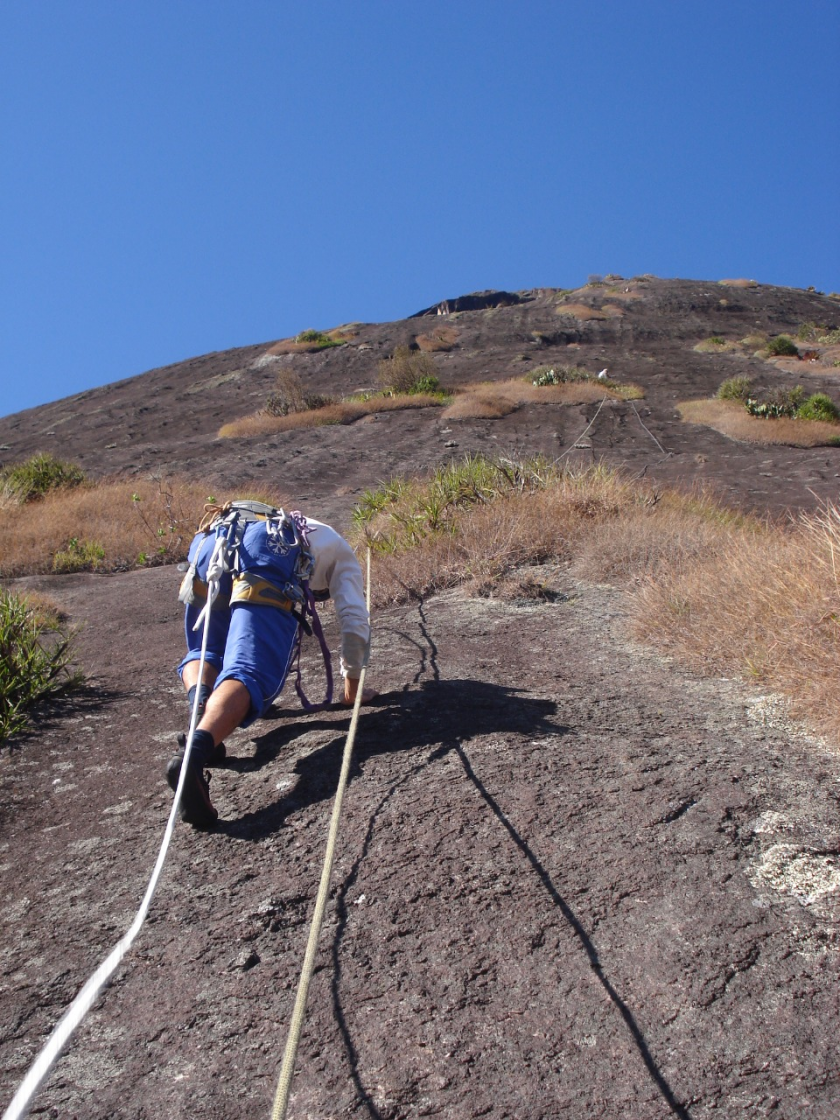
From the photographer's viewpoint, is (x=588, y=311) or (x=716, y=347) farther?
(x=588, y=311)

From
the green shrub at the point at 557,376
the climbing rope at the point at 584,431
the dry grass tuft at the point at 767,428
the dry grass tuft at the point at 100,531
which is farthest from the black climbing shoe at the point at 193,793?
the green shrub at the point at 557,376

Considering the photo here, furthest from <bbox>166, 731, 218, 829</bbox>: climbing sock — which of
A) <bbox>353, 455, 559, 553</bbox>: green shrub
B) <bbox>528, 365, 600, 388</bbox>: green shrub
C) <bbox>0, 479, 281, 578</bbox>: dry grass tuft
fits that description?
<bbox>528, 365, 600, 388</bbox>: green shrub

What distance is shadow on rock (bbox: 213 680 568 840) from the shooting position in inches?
112

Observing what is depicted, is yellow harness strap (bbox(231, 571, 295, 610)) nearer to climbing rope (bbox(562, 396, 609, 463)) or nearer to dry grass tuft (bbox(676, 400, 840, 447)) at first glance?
climbing rope (bbox(562, 396, 609, 463))

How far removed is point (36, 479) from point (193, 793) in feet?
42.1

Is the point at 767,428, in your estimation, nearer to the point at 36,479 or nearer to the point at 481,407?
the point at 481,407

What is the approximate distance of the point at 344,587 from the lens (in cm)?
357

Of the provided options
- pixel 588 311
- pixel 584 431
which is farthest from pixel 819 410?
pixel 588 311

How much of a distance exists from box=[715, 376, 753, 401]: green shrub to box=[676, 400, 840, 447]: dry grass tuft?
152 centimetres

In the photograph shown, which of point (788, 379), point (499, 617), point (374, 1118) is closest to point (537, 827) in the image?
point (374, 1118)

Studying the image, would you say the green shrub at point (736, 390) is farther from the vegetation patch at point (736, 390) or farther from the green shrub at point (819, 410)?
the green shrub at point (819, 410)

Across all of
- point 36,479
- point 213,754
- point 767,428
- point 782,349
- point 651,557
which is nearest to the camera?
point 213,754

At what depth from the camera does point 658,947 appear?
1924 millimetres

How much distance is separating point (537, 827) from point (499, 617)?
3.18 m
